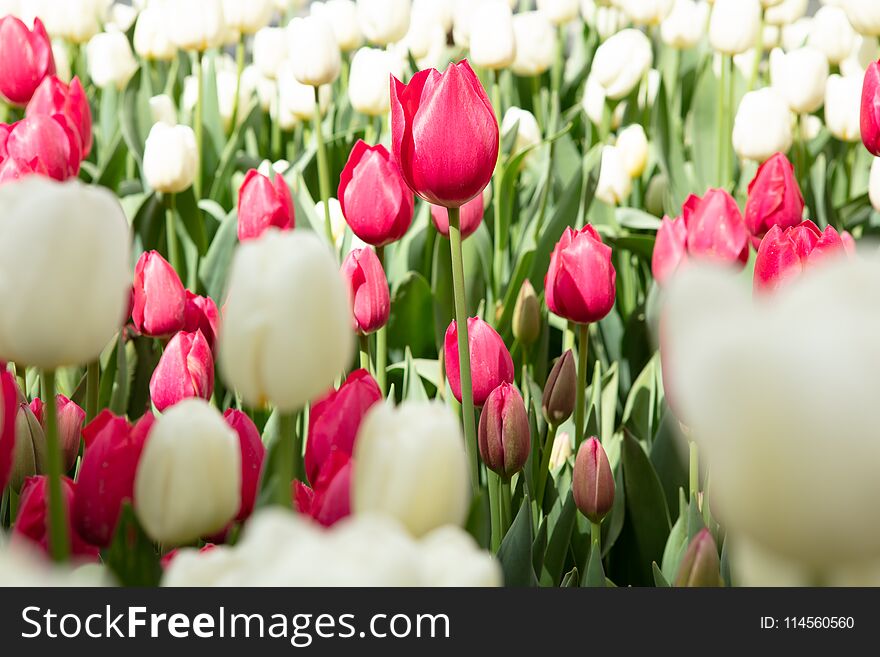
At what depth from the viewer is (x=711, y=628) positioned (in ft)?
1.28

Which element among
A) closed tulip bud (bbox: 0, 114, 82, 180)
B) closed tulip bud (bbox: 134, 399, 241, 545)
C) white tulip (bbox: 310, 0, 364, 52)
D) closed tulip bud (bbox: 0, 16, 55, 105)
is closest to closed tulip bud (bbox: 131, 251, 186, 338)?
closed tulip bud (bbox: 0, 114, 82, 180)

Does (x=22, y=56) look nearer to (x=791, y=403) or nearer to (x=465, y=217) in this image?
(x=465, y=217)

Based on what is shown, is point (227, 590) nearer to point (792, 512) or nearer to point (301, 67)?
point (792, 512)

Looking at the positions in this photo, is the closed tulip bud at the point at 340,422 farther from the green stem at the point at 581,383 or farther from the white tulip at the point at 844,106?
the white tulip at the point at 844,106

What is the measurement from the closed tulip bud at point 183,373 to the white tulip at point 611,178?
0.99 metres

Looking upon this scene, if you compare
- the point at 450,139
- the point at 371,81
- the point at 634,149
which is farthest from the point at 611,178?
the point at 450,139

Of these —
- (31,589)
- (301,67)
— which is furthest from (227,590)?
(301,67)

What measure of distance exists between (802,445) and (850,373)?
0.02m

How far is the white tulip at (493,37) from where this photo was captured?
191 centimetres

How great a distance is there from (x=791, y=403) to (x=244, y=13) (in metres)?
2.04

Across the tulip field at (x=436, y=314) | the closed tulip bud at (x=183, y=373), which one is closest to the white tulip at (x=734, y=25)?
the tulip field at (x=436, y=314)

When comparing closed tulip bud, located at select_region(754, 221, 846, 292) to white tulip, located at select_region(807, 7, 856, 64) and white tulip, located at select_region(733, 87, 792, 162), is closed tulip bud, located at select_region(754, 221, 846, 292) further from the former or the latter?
white tulip, located at select_region(807, 7, 856, 64)

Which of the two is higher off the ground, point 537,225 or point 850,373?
point 850,373

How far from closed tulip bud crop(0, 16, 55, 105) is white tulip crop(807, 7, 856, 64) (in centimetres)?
150
